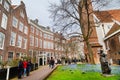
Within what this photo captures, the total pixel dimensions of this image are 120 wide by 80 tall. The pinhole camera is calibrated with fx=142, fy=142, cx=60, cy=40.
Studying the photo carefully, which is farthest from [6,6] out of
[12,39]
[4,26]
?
[12,39]

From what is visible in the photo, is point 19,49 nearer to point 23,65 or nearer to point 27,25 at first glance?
point 27,25

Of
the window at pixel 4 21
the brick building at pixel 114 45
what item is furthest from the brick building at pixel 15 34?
the brick building at pixel 114 45

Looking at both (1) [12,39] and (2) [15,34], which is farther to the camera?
(2) [15,34]

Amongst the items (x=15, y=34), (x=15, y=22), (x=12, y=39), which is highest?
(x=15, y=22)

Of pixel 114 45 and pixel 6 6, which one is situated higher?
pixel 6 6

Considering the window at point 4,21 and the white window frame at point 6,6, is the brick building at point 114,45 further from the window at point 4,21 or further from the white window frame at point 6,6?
the white window frame at point 6,6

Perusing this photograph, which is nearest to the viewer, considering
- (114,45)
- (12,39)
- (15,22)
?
(12,39)

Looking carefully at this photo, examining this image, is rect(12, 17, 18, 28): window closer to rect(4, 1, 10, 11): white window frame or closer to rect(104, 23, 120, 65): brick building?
rect(4, 1, 10, 11): white window frame

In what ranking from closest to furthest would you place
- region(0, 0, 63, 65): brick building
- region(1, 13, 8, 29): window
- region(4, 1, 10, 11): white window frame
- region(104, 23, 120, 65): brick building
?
region(1, 13, 8, 29): window → region(0, 0, 63, 65): brick building → region(4, 1, 10, 11): white window frame → region(104, 23, 120, 65): brick building

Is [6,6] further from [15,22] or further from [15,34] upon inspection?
[15,34]

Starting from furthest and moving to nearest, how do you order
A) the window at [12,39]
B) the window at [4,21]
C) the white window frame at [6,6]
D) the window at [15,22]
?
the window at [15,22], the window at [12,39], the white window frame at [6,6], the window at [4,21]

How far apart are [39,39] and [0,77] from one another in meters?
34.6

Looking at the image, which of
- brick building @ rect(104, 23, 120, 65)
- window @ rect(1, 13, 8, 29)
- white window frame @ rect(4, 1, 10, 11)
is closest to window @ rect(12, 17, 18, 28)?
white window frame @ rect(4, 1, 10, 11)

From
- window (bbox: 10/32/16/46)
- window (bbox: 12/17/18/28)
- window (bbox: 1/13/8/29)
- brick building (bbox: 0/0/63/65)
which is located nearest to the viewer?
window (bbox: 1/13/8/29)
